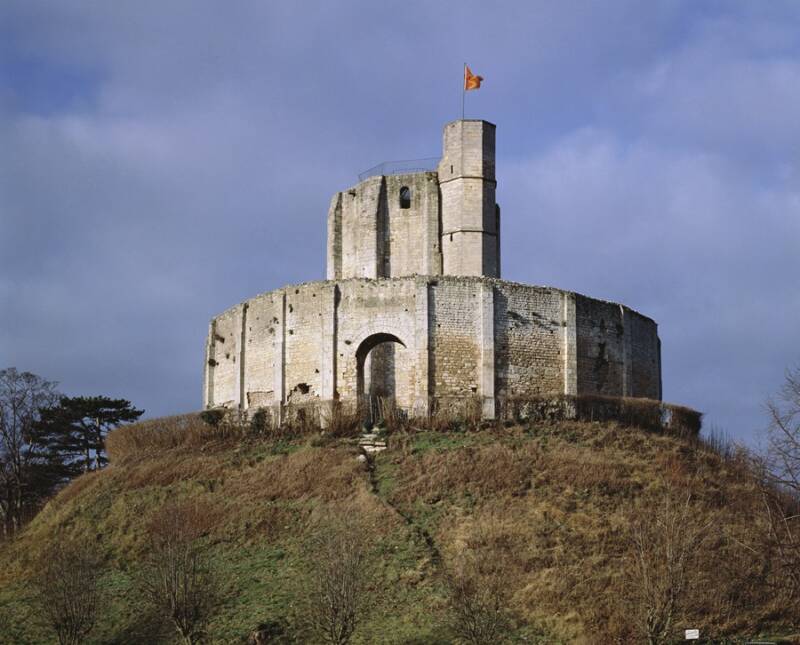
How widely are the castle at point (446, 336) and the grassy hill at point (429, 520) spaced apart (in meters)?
2.15

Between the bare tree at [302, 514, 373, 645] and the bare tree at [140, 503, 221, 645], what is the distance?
6.37 feet

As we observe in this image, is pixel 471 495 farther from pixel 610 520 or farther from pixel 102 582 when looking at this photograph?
pixel 102 582

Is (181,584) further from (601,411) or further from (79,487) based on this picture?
(601,411)

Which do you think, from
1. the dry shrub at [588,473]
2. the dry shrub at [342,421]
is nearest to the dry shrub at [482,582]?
the dry shrub at [588,473]

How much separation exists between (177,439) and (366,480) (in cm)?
788

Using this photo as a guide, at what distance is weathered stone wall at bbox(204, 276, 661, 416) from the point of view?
112ft

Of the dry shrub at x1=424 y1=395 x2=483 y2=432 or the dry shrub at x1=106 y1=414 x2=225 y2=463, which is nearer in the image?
the dry shrub at x1=424 y1=395 x2=483 y2=432

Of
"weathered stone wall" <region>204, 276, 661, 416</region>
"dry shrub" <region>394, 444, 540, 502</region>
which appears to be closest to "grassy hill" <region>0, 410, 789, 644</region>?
"dry shrub" <region>394, 444, 540, 502</region>

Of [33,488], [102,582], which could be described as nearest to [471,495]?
[102,582]

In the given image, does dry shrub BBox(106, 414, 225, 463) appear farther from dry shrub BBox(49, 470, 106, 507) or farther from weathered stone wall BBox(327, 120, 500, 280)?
weathered stone wall BBox(327, 120, 500, 280)

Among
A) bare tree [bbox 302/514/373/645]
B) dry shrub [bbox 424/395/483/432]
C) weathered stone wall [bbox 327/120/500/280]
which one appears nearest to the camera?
bare tree [bbox 302/514/373/645]

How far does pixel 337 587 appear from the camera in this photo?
71.8 ft

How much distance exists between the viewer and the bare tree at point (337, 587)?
71.0 feet

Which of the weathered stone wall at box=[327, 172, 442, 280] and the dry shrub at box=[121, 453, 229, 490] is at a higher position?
the weathered stone wall at box=[327, 172, 442, 280]
